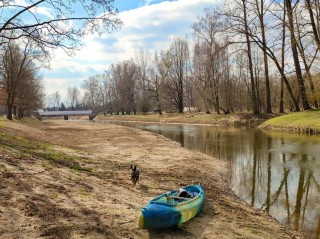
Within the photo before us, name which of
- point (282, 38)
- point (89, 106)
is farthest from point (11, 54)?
point (89, 106)

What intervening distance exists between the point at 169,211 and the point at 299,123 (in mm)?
28640

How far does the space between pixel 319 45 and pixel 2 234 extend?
31.9 m

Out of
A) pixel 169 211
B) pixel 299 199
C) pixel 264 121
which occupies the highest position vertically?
pixel 169 211

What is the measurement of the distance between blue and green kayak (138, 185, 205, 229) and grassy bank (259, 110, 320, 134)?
79.8 feet

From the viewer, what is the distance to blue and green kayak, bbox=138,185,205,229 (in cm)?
701

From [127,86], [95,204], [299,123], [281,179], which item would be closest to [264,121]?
[299,123]

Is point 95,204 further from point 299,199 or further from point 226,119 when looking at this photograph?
point 226,119

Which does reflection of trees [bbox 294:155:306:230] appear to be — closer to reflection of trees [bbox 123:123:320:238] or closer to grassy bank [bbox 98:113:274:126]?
reflection of trees [bbox 123:123:320:238]

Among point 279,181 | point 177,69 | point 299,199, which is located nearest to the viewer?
point 299,199

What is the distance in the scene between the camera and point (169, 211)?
732 centimetres

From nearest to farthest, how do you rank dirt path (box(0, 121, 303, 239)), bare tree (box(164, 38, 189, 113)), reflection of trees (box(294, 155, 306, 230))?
dirt path (box(0, 121, 303, 239)) → reflection of trees (box(294, 155, 306, 230)) → bare tree (box(164, 38, 189, 113))

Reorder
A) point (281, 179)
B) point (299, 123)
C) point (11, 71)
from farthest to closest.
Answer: point (11, 71)
point (299, 123)
point (281, 179)

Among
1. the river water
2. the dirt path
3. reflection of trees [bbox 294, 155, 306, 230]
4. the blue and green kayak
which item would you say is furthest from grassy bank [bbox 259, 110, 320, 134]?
the blue and green kayak

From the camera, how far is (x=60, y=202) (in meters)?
8.01
